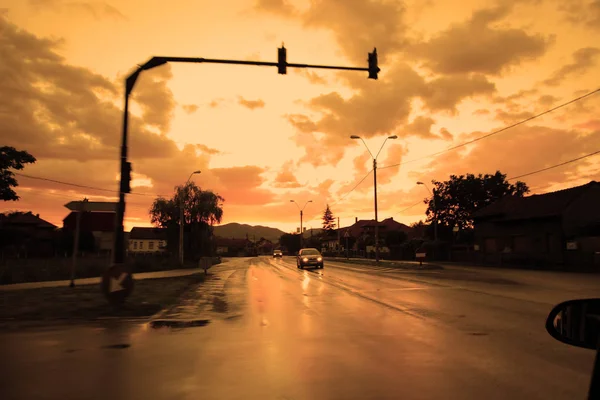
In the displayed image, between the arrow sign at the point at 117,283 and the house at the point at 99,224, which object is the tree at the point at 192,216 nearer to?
the house at the point at 99,224

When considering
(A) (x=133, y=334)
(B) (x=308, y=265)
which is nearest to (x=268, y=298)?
(A) (x=133, y=334)

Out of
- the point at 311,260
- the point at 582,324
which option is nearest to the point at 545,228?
the point at 311,260

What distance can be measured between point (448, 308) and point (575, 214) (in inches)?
1425

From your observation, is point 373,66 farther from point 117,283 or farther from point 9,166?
point 9,166

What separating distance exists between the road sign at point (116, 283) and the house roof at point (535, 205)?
41145 millimetres

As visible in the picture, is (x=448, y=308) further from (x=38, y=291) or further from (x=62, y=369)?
(x=38, y=291)

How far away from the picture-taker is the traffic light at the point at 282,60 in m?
12.1

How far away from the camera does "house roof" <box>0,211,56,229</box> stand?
279 feet

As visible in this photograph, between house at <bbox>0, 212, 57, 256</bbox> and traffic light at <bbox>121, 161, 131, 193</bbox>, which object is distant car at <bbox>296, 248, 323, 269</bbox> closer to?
traffic light at <bbox>121, 161, 131, 193</bbox>

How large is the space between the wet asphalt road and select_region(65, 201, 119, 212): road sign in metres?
5.03

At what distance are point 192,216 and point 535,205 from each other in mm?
38457

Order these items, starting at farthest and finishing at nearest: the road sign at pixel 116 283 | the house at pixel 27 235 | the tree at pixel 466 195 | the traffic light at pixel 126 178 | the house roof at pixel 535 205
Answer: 1. the tree at pixel 466 195
2. the house at pixel 27 235
3. the house roof at pixel 535 205
4. the traffic light at pixel 126 178
5. the road sign at pixel 116 283

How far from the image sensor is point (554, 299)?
52.1 feet

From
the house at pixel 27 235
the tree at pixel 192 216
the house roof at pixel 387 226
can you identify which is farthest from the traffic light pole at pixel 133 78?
the house roof at pixel 387 226
